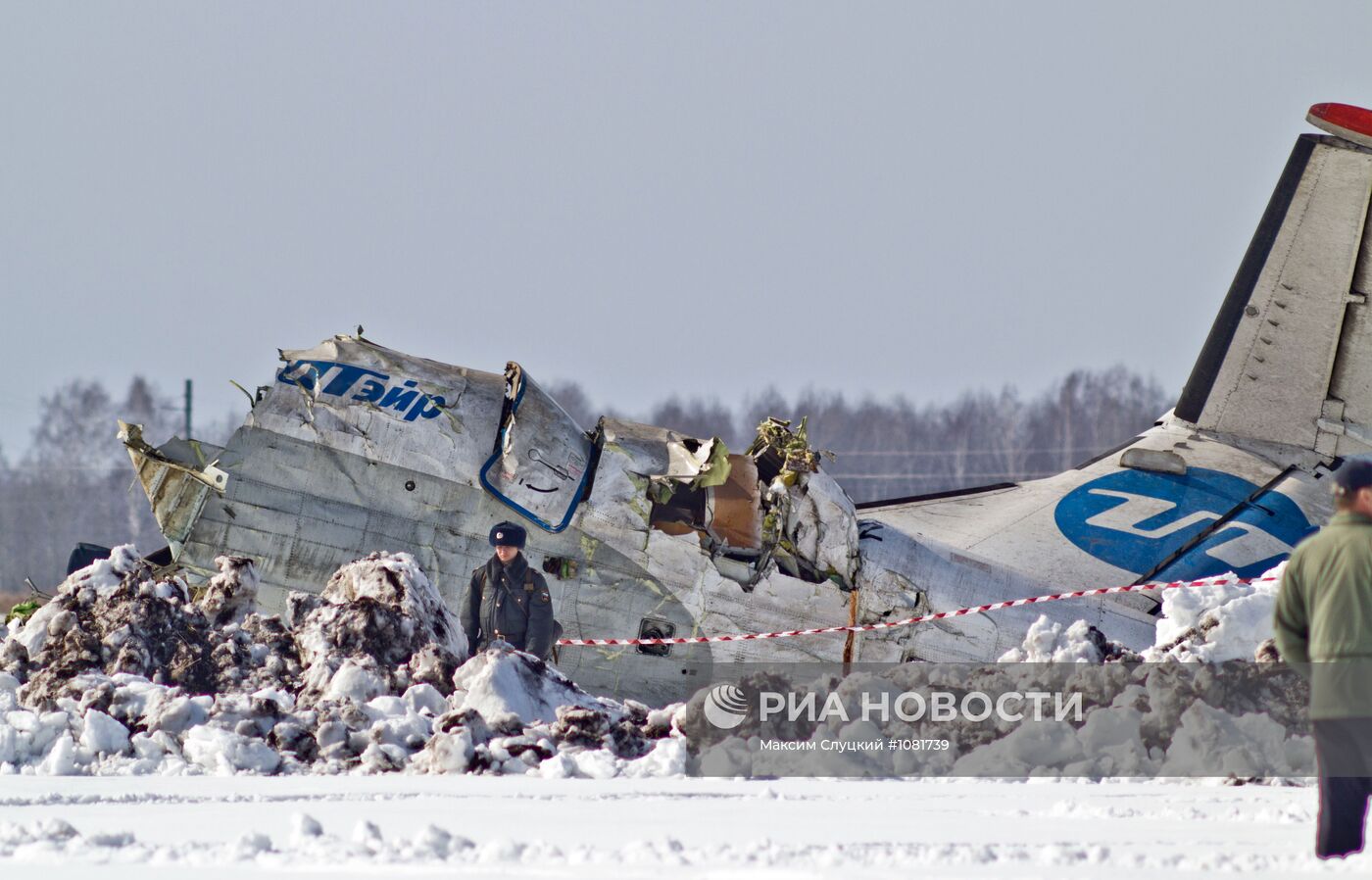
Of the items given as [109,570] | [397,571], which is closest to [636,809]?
[397,571]

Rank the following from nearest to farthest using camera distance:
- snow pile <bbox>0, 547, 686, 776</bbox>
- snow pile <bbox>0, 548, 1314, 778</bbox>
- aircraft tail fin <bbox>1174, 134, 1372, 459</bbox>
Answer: snow pile <bbox>0, 548, 1314, 778</bbox>
snow pile <bbox>0, 547, 686, 776</bbox>
aircraft tail fin <bbox>1174, 134, 1372, 459</bbox>

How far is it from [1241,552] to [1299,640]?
955 centimetres

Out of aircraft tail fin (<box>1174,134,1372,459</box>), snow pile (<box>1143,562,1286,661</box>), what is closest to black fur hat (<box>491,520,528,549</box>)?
snow pile (<box>1143,562,1286,661</box>)

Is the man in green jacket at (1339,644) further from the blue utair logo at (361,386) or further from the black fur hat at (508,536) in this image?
the blue utair logo at (361,386)

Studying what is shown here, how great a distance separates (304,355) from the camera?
43.3ft

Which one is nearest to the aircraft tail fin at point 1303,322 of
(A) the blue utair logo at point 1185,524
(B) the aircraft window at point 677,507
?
(A) the blue utair logo at point 1185,524

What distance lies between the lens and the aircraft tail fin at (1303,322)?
1495 cm

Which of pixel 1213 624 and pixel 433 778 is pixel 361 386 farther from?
pixel 1213 624

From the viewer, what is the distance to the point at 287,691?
1074 centimetres

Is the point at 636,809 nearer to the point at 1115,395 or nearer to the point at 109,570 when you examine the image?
the point at 109,570

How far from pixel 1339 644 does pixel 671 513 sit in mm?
7932

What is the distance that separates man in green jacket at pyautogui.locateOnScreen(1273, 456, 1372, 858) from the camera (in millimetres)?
5957

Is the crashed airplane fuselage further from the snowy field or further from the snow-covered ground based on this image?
Result: the snowy field

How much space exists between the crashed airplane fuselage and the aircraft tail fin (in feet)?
0.08
